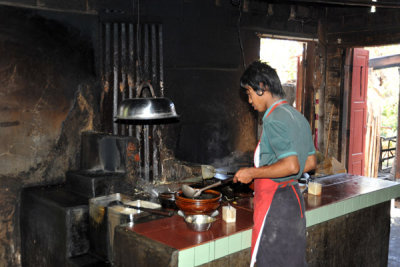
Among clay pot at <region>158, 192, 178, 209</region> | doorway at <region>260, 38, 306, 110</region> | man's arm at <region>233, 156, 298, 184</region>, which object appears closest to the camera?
man's arm at <region>233, 156, 298, 184</region>

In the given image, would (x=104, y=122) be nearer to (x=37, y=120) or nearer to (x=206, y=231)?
(x=37, y=120)

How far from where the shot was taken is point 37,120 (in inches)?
200

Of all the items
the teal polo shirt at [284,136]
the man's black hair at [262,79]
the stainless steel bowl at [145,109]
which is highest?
the man's black hair at [262,79]

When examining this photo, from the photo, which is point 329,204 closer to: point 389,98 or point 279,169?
point 279,169

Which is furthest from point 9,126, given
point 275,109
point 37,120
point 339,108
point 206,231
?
point 339,108

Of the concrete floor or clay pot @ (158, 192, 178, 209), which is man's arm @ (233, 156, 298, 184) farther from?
the concrete floor

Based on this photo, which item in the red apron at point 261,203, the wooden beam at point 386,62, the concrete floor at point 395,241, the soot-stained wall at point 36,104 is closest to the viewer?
the red apron at point 261,203

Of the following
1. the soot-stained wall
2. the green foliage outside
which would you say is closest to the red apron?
the soot-stained wall

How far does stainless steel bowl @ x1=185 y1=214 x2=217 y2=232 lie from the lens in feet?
9.92

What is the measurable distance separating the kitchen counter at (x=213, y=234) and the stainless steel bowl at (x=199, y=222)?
1.6 inches

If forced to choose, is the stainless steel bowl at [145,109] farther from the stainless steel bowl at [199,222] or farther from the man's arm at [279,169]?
the man's arm at [279,169]

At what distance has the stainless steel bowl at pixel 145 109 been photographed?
3371 millimetres

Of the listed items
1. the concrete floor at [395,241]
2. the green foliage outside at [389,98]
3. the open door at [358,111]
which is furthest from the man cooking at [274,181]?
the green foliage outside at [389,98]

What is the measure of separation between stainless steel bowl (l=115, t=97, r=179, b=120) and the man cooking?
2.86ft
